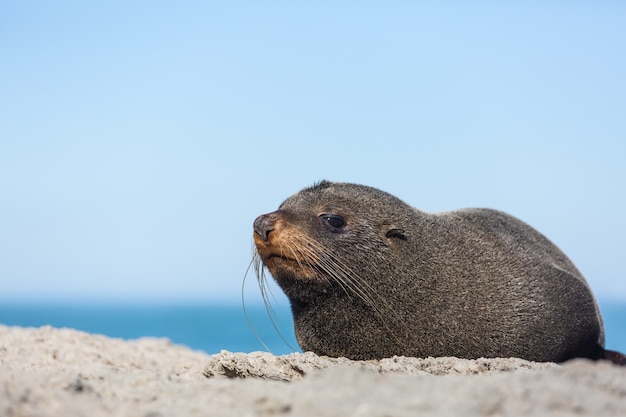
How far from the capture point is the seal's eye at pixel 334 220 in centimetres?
673

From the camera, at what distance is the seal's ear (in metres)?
6.86

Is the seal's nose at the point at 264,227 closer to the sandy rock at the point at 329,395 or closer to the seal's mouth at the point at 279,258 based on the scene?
the seal's mouth at the point at 279,258

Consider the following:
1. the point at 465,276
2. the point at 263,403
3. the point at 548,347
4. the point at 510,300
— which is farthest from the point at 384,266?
the point at 263,403

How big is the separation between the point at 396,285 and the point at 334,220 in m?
0.78

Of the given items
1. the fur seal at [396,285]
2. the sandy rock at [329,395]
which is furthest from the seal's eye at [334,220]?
the sandy rock at [329,395]

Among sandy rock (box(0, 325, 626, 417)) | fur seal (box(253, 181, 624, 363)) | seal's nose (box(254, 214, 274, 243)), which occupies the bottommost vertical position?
sandy rock (box(0, 325, 626, 417))

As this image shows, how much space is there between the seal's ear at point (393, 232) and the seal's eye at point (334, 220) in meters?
0.40

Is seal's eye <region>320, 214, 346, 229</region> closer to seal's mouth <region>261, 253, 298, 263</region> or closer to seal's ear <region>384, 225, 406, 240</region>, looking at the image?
seal's ear <region>384, 225, 406, 240</region>

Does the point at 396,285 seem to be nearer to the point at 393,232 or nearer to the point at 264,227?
the point at 393,232

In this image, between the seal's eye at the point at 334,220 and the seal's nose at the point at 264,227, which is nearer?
the seal's nose at the point at 264,227

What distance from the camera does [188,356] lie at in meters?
10.1

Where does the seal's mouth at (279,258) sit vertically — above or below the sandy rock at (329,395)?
above

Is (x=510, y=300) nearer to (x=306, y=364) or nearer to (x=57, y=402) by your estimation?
(x=306, y=364)

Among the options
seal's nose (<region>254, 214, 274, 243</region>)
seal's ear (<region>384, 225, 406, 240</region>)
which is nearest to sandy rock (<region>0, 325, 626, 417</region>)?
seal's nose (<region>254, 214, 274, 243</region>)
